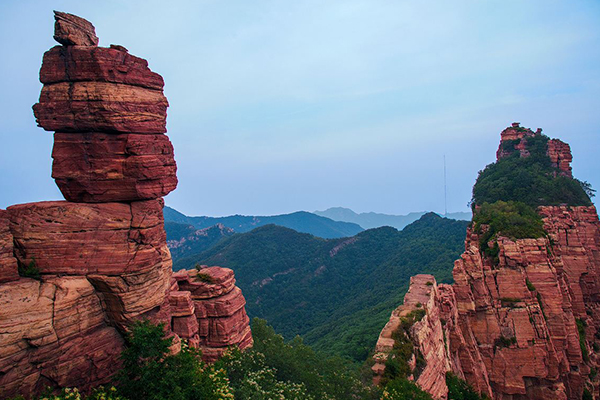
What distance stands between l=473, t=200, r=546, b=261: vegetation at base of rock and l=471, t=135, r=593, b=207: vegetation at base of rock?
8.37 meters

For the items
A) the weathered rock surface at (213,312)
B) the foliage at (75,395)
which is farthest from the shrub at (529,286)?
the foliage at (75,395)

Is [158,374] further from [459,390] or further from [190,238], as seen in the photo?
[190,238]

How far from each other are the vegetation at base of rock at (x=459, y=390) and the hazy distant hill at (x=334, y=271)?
386 inches

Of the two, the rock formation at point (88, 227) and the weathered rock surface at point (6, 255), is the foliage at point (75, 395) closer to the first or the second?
the rock formation at point (88, 227)

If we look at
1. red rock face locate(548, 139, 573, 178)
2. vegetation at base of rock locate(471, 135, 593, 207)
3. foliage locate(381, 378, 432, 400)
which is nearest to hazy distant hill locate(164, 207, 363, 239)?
vegetation at base of rock locate(471, 135, 593, 207)

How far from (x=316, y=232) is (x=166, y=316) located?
156965 mm

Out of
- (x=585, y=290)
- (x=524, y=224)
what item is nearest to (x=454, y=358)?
(x=524, y=224)

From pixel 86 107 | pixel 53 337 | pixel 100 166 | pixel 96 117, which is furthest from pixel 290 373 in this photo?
pixel 86 107

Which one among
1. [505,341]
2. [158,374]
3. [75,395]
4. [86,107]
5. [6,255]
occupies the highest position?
[86,107]

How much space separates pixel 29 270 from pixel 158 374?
21.0 ft

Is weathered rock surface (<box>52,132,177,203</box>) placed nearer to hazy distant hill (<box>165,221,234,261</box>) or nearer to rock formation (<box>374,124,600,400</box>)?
rock formation (<box>374,124,600,400</box>)

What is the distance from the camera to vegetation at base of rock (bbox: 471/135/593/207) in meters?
50.3

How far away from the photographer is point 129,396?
14.2 metres

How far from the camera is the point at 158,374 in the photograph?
14586 millimetres
